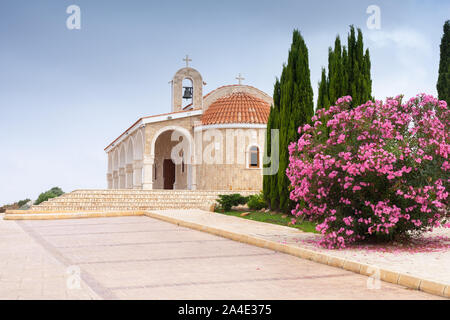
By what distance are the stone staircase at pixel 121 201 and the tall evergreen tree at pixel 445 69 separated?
11.0 metres

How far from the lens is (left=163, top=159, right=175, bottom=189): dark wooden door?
111 feet

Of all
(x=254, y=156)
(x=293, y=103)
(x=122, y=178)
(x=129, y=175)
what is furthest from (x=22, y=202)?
(x=293, y=103)

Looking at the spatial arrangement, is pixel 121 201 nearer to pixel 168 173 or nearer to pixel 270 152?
pixel 270 152

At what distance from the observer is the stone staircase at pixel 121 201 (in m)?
21.3

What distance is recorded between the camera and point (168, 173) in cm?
3381

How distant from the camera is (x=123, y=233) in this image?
42.3ft

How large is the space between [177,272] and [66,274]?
5.14 feet

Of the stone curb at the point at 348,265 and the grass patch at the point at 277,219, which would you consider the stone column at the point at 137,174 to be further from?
the stone curb at the point at 348,265

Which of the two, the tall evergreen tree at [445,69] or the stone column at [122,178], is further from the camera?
the stone column at [122,178]

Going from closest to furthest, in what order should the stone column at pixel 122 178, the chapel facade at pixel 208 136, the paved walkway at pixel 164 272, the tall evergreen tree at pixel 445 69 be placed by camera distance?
the paved walkway at pixel 164 272, the tall evergreen tree at pixel 445 69, the chapel facade at pixel 208 136, the stone column at pixel 122 178

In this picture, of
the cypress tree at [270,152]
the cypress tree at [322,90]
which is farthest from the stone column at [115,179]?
the cypress tree at [322,90]

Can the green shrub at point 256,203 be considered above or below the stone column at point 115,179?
below
